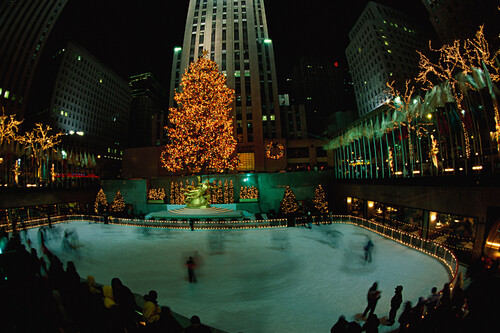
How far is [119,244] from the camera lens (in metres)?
17.2

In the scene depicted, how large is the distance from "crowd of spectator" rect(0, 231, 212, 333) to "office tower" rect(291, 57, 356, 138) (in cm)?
10176

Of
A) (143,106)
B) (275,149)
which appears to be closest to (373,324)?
(275,149)

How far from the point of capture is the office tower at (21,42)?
2060 inches

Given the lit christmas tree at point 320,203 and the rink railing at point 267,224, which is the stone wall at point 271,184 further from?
the rink railing at point 267,224

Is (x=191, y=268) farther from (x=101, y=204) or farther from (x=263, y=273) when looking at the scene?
(x=101, y=204)

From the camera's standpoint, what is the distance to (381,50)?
76.4 metres

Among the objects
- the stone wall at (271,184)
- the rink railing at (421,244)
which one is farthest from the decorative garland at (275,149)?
the rink railing at (421,244)

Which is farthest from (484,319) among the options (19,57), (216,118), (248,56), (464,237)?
(19,57)

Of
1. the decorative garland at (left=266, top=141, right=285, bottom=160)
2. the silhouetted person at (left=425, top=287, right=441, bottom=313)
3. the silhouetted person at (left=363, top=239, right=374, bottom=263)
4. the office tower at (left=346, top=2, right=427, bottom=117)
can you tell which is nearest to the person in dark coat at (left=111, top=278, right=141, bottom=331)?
the silhouetted person at (left=425, top=287, right=441, bottom=313)

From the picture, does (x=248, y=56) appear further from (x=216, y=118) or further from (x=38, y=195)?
(x=38, y=195)

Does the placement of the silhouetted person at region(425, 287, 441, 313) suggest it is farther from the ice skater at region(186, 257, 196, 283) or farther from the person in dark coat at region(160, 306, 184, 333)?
the ice skater at region(186, 257, 196, 283)

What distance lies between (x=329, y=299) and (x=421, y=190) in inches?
452

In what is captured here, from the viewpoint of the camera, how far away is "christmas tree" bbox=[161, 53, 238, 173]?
25.1 meters

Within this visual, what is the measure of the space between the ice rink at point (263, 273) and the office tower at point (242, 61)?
110 feet
